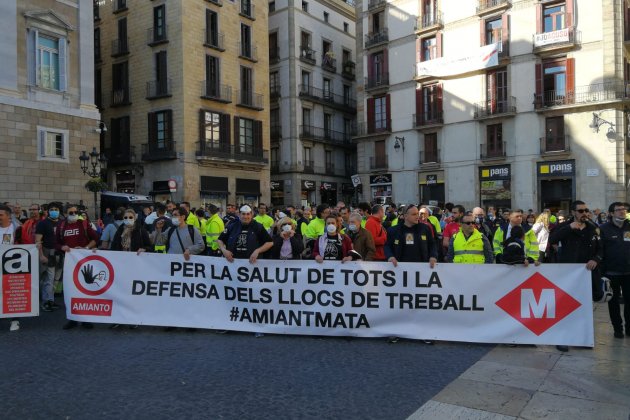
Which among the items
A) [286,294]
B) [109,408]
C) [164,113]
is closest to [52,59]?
[164,113]

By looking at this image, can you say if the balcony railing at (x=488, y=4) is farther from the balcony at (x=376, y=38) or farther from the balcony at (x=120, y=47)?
the balcony at (x=120, y=47)

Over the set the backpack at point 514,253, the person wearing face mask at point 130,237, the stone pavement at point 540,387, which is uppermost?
the person wearing face mask at point 130,237

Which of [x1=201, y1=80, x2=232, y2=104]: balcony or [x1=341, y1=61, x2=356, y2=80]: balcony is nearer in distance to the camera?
[x1=201, y1=80, x2=232, y2=104]: balcony

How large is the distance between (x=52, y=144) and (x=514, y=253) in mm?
21164

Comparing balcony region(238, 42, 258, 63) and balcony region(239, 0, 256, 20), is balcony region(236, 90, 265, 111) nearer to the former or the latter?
balcony region(238, 42, 258, 63)

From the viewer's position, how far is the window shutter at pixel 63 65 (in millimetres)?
22656

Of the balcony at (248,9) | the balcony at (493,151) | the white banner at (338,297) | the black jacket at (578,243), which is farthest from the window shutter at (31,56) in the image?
the balcony at (493,151)

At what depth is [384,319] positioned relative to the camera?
684 cm

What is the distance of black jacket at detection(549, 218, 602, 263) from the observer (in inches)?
282

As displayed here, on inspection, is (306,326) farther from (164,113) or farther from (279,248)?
(164,113)

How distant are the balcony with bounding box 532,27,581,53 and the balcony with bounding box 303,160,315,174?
58.5ft

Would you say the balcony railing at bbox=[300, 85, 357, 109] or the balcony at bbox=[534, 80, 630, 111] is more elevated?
the balcony railing at bbox=[300, 85, 357, 109]

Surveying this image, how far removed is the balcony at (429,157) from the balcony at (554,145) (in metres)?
6.74

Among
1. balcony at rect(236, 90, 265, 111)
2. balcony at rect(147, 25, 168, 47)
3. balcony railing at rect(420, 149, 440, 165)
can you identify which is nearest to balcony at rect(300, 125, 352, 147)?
balcony at rect(236, 90, 265, 111)
